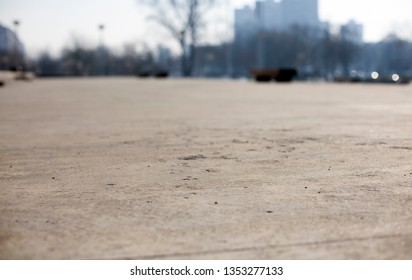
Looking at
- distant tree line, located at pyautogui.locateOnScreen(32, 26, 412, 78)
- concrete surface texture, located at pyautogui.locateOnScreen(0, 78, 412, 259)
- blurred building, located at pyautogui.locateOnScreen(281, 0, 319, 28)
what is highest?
blurred building, located at pyautogui.locateOnScreen(281, 0, 319, 28)

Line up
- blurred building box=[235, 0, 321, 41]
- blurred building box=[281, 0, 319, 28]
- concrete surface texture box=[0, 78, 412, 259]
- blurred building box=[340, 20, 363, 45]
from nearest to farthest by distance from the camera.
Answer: concrete surface texture box=[0, 78, 412, 259]
blurred building box=[281, 0, 319, 28]
blurred building box=[235, 0, 321, 41]
blurred building box=[340, 20, 363, 45]

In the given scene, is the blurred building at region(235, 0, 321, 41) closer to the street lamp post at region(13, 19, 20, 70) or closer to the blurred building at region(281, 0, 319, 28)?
the blurred building at region(281, 0, 319, 28)

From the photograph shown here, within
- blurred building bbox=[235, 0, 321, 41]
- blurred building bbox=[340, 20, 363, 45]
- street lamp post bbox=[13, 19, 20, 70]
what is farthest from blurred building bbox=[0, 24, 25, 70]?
blurred building bbox=[340, 20, 363, 45]

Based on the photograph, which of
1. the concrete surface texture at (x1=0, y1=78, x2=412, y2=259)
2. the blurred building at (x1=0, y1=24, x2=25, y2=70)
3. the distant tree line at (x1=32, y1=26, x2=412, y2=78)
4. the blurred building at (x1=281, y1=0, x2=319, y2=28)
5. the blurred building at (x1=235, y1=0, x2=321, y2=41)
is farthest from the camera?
the distant tree line at (x1=32, y1=26, x2=412, y2=78)

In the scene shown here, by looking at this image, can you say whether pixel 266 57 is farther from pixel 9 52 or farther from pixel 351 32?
pixel 9 52

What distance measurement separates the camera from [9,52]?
7006 cm

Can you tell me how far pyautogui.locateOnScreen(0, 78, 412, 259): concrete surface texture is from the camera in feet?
10.0

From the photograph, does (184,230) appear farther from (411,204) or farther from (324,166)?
(324,166)

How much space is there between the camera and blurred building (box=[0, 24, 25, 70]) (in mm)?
63112

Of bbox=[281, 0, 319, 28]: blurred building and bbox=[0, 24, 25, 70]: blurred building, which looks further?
bbox=[0, 24, 25, 70]: blurred building

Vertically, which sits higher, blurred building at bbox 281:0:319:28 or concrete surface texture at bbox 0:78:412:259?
blurred building at bbox 281:0:319:28

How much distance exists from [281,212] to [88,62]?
287 feet

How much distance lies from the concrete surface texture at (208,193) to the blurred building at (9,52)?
185 ft

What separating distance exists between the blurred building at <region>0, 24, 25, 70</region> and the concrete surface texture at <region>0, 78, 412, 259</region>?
56.3 meters
